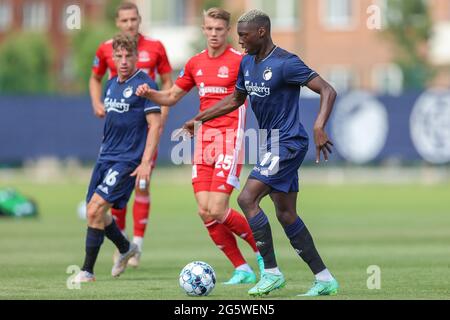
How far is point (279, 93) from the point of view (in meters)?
11.6

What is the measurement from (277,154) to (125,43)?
2737 millimetres

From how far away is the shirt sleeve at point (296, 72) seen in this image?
11.4m

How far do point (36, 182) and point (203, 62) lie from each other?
28839 millimetres

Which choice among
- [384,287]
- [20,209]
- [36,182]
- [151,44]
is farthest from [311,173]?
[384,287]

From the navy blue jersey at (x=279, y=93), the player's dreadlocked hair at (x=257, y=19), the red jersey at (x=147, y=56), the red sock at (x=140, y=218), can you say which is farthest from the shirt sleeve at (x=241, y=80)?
the red sock at (x=140, y=218)

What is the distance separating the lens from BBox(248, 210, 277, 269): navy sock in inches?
453

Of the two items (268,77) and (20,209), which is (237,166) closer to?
(268,77)

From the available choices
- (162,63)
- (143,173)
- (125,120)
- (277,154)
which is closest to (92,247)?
(143,173)

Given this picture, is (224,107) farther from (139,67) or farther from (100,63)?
(100,63)

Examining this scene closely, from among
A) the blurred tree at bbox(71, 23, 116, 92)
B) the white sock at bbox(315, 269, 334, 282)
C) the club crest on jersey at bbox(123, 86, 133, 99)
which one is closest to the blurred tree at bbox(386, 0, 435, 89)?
the blurred tree at bbox(71, 23, 116, 92)

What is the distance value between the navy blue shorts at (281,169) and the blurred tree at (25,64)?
46.2 meters

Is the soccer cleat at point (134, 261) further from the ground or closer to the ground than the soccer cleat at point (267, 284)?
closer to the ground

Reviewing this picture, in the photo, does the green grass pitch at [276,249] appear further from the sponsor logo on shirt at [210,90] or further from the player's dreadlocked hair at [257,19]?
the player's dreadlocked hair at [257,19]

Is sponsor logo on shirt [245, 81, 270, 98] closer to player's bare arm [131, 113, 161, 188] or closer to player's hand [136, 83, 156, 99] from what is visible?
player's hand [136, 83, 156, 99]
